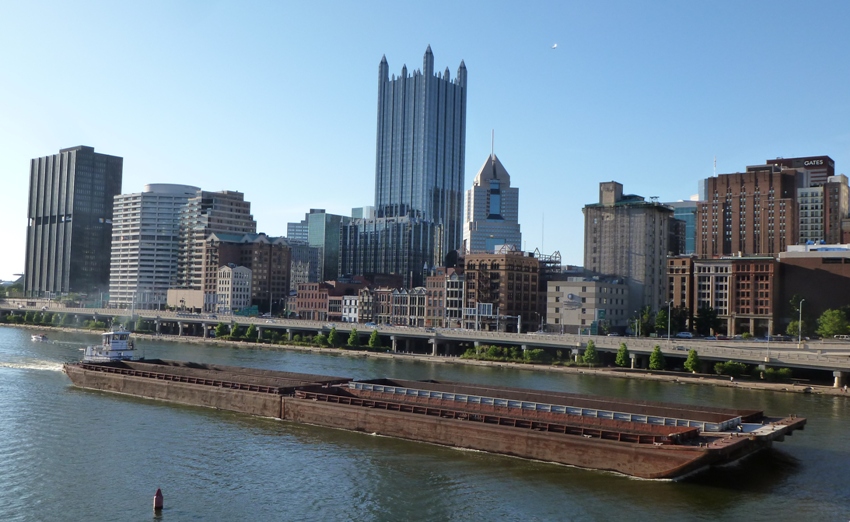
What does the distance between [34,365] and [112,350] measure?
19.7m

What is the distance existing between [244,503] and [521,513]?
14.2m

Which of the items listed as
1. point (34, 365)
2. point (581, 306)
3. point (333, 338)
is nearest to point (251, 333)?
point (333, 338)

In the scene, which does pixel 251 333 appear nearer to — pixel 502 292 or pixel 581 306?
pixel 502 292

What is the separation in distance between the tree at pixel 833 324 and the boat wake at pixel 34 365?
128787 mm

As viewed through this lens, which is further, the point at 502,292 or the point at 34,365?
the point at 502,292

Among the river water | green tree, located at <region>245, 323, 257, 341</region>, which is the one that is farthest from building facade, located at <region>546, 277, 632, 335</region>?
the river water

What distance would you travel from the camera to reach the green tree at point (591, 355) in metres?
117

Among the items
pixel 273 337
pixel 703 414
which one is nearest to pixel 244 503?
pixel 703 414

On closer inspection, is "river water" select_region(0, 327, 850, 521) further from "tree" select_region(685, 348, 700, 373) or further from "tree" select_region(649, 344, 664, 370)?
"tree" select_region(649, 344, 664, 370)

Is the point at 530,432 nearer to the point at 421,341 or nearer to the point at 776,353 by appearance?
the point at 776,353

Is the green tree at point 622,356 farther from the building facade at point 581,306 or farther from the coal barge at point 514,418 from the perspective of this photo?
the building facade at point 581,306

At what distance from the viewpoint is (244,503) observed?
41.5m

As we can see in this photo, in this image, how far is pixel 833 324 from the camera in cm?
14788

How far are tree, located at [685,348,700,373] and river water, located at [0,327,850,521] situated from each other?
3625 centimetres
